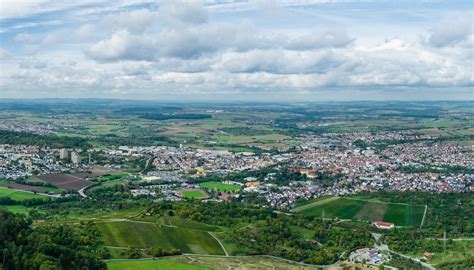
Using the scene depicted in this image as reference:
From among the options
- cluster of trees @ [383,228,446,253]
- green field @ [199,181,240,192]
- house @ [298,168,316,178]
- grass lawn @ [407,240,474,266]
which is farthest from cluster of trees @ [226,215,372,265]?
house @ [298,168,316,178]

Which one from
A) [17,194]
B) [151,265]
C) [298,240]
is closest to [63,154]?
[17,194]

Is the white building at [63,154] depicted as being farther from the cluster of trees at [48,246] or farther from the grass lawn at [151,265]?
the grass lawn at [151,265]

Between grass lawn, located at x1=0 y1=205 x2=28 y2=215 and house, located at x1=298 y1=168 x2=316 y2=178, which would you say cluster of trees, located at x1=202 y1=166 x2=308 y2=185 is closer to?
house, located at x1=298 y1=168 x2=316 y2=178

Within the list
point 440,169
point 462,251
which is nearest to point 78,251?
point 462,251

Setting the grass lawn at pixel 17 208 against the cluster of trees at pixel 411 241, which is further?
the grass lawn at pixel 17 208

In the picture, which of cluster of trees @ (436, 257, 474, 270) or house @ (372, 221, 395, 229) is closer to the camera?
cluster of trees @ (436, 257, 474, 270)

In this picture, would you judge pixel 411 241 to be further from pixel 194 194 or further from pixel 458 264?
pixel 194 194

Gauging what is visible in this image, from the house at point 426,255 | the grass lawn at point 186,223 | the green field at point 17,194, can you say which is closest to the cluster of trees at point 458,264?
the house at point 426,255
